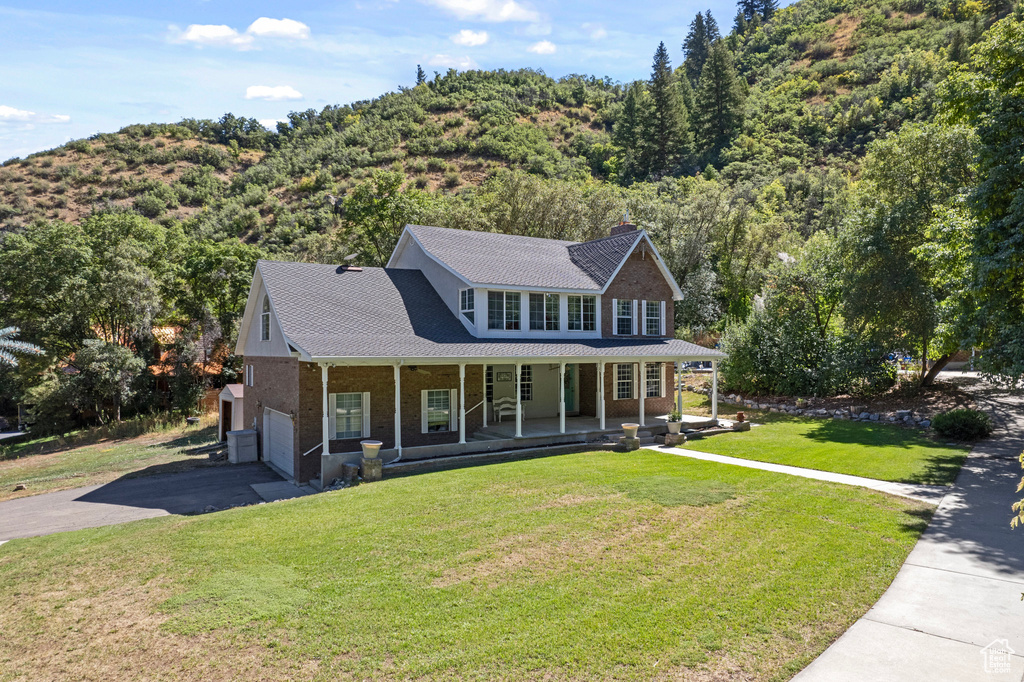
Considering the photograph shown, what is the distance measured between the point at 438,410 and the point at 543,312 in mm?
5668

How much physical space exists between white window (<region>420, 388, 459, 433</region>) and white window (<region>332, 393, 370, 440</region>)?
76.3 inches

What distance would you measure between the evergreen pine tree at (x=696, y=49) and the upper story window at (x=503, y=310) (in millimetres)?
121128

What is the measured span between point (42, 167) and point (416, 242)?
91079 millimetres

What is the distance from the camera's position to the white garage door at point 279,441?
18078mm

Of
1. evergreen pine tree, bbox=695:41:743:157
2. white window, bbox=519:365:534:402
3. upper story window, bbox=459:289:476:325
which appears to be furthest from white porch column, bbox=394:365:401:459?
evergreen pine tree, bbox=695:41:743:157

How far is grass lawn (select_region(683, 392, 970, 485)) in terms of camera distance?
15.5m

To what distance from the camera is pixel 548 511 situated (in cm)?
1159

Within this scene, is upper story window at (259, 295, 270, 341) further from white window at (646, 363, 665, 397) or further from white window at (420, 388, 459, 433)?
white window at (646, 363, 665, 397)

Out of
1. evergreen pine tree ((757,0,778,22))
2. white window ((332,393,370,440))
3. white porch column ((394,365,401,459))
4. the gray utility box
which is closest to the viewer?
white porch column ((394,365,401,459))

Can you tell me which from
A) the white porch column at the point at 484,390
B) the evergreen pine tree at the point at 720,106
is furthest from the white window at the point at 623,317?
the evergreen pine tree at the point at 720,106

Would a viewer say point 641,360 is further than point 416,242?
No

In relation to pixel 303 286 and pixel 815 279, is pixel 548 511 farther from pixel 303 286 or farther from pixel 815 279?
pixel 815 279

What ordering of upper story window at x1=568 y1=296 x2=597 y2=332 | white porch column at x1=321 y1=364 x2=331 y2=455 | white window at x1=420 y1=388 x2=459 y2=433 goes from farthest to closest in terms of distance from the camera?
upper story window at x1=568 y1=296 x2=597 y2=332 → white window at x1=420 y1=388 x2=459 y2=433 → white porch column at x1=321 y1=364 x2=331 y2=455

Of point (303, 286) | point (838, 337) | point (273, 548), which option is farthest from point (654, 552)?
point (838, 337)
